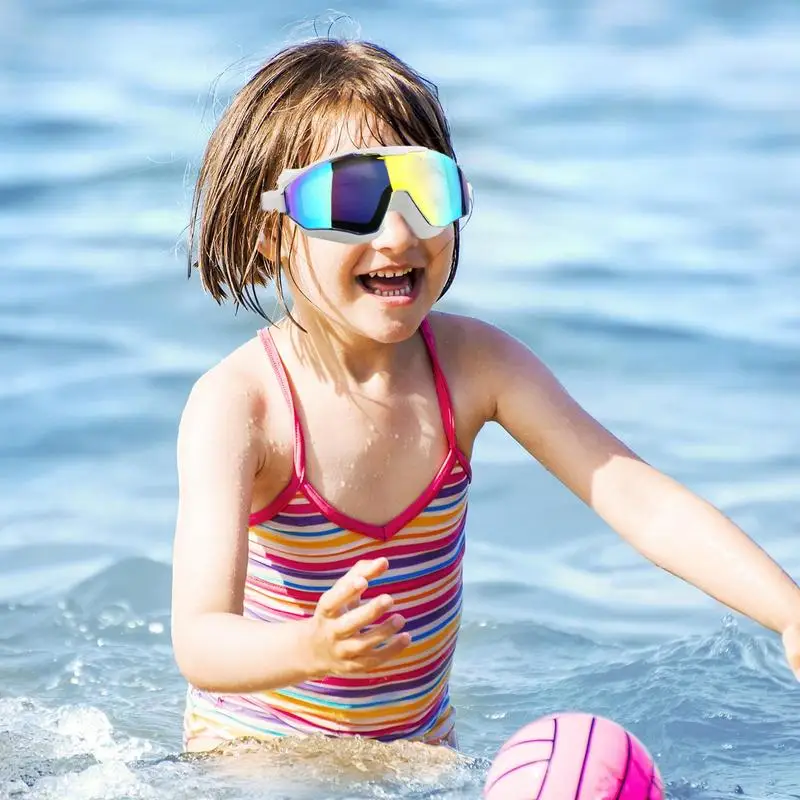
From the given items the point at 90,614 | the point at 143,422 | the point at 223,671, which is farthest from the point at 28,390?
the point at 223,671

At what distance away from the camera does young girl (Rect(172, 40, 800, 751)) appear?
3.34 metres

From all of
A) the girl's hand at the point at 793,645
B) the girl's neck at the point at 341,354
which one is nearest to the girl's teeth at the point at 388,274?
the girl's neck at the point at 341,354

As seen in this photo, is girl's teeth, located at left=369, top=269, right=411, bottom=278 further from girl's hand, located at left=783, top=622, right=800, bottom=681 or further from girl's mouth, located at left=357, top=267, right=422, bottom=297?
girl's hand, located at left=783, top=622, right=800, bottom=681

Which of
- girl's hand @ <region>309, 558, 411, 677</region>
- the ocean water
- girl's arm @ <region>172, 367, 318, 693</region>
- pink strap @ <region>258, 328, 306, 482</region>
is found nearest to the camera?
girl's hand @ <region>309, 558, 411, 677</region>

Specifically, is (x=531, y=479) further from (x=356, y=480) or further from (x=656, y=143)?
(x=656, y=143)

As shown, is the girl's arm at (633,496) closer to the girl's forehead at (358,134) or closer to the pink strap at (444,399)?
the pink strap at (444,399)

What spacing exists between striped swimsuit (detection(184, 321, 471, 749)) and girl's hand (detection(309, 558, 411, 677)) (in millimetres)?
905

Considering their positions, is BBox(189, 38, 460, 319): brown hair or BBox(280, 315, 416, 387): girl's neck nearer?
BBox(189, 38, 460, 319): brown hair

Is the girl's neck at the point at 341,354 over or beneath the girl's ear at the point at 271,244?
beneath

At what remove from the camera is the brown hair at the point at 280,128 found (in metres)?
3.46

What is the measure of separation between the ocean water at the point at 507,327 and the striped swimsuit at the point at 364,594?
15cm

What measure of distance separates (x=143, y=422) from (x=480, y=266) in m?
2.56

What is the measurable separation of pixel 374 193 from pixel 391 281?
0.64ft

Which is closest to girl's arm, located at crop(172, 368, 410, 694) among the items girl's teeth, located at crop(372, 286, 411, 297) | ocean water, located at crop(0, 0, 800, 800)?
girl's teeth, located at crop(372, 286, 411, 297)
